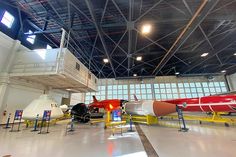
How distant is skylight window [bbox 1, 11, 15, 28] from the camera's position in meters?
9.20

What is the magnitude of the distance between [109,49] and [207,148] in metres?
12.5

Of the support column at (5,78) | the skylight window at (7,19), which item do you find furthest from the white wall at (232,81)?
the skylight window at (7,19)

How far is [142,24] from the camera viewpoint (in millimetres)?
9672

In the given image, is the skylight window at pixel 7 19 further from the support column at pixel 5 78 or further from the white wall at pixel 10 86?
the support column at pixel 5 78

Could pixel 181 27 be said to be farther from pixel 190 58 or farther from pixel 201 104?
pixel 190 58

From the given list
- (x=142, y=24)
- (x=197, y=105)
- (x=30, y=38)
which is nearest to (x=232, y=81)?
(x=197, y=105)

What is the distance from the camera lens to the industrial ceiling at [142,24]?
8.31m

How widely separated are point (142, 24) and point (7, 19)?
11.0 meters

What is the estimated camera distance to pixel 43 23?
1169cm

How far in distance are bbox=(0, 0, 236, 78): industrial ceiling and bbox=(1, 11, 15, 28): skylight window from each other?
1004mm

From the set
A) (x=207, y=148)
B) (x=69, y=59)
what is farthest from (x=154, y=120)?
(x=69, y=59)

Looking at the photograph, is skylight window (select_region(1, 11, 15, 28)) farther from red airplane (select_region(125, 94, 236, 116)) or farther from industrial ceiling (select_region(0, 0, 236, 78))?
red airplane (select_region(125, 94, 236, 116))

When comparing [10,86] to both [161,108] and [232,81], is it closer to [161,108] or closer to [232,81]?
[161,108]

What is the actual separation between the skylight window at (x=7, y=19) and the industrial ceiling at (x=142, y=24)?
100cm
